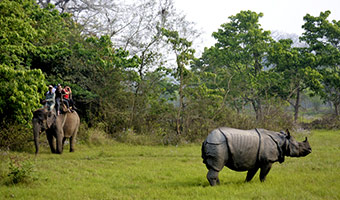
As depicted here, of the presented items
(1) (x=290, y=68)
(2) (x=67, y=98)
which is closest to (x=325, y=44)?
(1) (x=290, y=68)

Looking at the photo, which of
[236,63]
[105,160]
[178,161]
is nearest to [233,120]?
[178,161]

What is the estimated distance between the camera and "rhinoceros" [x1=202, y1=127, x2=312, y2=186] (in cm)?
812

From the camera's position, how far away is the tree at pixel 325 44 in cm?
3250

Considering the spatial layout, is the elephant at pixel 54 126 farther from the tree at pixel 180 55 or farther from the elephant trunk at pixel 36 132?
the tree at pixel 180 55

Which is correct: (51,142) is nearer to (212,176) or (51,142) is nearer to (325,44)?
(212,176)

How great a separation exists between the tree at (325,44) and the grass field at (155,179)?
20673 mm

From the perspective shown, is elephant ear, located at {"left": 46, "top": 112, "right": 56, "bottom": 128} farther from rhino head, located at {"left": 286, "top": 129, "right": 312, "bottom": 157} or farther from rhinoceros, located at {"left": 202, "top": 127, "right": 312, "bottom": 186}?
rhino head, located at {"left": 286, "top": 129, "right": 312, "bottom": 157}

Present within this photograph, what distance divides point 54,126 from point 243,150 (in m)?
9.11

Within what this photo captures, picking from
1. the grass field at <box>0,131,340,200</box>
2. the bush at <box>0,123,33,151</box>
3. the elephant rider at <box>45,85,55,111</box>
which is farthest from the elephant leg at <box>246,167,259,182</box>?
the bush at <box>0,123,33,151</box>

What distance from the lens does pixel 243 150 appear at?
8250 millimetres

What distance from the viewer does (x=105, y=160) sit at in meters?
13.1

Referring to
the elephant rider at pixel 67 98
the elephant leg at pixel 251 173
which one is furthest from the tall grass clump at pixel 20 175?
the elephant rider at pixel 67 98

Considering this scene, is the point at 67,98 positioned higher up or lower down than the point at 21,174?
higher up

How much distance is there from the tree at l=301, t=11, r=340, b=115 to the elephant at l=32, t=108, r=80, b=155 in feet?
85.3
